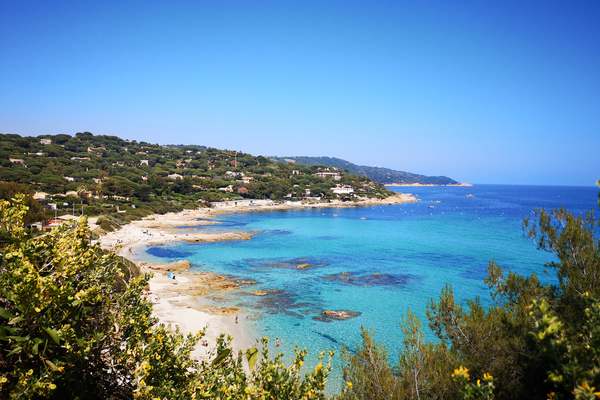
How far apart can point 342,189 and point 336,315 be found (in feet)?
382

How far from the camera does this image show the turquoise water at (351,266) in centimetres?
2553

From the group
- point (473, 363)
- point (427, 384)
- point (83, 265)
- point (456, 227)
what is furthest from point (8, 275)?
point (456, 227)

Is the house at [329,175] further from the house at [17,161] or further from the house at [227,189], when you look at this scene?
the house at [17,161]

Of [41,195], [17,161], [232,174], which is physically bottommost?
[41,195]

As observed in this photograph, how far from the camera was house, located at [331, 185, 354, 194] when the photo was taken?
138 metres

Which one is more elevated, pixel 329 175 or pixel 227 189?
pixel 329 175

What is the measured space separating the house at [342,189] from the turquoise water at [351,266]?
178 ft

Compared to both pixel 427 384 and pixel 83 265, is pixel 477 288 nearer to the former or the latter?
pixel 427 384

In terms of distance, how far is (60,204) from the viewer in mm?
61562

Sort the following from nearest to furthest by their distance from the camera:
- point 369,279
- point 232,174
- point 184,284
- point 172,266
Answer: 1. point 184,284
2. point 369,279
3. point 172,266
4. point 232,174

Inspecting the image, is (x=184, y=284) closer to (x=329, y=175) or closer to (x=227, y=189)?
(x=227, y=189)

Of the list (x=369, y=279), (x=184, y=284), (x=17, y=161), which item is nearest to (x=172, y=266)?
(x=184, y=284)

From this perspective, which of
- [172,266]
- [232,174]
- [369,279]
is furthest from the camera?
[232,174]

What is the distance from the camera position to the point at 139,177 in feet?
326
